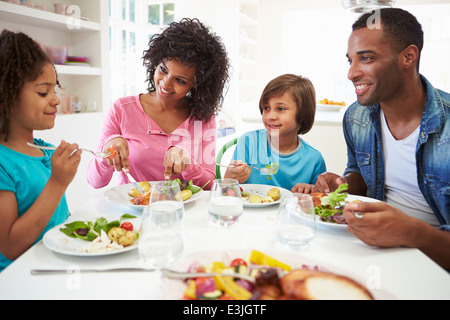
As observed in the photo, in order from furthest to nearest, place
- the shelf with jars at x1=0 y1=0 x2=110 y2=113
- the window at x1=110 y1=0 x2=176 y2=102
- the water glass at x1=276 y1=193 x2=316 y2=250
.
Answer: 1. the window at x1=110 y1=0 x2=176 y2=102
2. the shelf with jars at x1=0 y1=0 x2=110 y2=113
3. the water glass at x1=276 y1=193 x2=316 y2=250

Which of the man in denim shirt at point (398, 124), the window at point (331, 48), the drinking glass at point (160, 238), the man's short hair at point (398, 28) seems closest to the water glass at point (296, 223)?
→ the drinking glass at point (160, 238)

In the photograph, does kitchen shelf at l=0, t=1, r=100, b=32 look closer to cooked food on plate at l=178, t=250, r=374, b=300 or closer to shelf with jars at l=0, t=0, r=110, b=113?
shelf with jars at l=0, t=0, r=110, b=113

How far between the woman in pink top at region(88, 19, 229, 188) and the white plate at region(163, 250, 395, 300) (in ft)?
2.93

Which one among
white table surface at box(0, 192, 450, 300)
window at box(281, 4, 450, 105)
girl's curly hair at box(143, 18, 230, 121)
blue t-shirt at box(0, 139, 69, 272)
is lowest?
white table surface at box(0, 192, 450, 300)

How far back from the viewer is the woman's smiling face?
171cm

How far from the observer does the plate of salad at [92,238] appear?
87 centimetres

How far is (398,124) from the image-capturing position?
5.30ft

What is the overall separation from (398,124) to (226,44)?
455 centimetres

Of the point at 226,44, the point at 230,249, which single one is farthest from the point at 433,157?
the point at 226,44

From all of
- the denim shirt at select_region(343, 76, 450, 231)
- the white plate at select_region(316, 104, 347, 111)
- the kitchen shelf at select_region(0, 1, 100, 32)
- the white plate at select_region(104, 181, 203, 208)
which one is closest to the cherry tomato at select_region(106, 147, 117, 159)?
the white plate at select_region(104, 181, 203, 208)

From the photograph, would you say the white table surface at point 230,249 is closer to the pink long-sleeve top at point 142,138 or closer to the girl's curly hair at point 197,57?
the pink long-sleeve top at point 142,138

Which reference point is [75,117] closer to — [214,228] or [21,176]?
[21,176]

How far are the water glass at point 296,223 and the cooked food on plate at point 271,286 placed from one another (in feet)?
0.52

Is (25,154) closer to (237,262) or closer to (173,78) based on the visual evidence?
(173,78)
